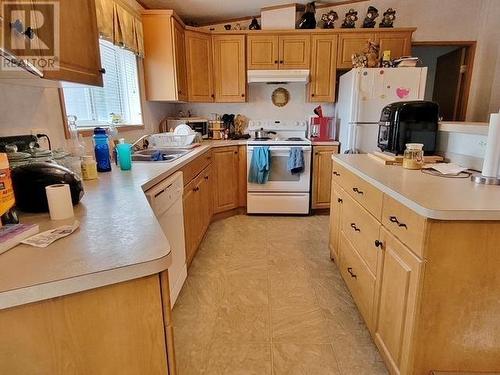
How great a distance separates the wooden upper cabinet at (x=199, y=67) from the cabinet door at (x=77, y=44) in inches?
79.6

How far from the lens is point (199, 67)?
3.56m

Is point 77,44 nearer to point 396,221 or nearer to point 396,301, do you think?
point 396,221

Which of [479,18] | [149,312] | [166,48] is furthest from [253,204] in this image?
[479,18]

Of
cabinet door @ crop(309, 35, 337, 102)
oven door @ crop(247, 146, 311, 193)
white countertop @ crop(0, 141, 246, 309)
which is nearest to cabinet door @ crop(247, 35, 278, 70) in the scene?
cabinet door @ crop(309, 35, 337, 102)

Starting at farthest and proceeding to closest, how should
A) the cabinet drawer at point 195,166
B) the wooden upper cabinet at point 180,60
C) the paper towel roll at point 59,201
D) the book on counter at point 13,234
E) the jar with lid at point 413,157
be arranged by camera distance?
the wooden upper cabinet at point 180,60
the cabinet drawer at point 195,166
the jar with lid at point 413,157
the paper towel roll at point 59,201
the book on counter at point 13,234

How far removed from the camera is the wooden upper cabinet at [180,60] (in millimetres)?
3104

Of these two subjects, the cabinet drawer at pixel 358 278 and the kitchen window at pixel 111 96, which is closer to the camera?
the cabinet drawer at pixel 358 278

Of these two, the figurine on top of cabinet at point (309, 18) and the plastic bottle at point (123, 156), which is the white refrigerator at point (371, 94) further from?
the plastic bottle at point (123, 156)

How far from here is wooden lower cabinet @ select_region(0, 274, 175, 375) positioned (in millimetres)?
623

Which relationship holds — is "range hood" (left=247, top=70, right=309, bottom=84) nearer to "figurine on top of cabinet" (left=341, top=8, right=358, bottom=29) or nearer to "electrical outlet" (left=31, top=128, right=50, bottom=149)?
"figurine on top of cabinet" (left=341, top=8, right=358, bottom=29)

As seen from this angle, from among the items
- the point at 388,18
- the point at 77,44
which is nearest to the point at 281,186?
the point at 388,18

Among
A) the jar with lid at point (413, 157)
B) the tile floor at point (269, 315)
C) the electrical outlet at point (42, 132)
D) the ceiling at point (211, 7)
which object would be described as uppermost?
the ceiling at point (211, 7)

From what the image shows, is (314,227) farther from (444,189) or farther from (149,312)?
(149,312)

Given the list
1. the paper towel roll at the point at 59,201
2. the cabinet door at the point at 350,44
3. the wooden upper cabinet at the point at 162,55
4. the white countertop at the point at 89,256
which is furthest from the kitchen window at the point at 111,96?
the cabinet door at the point at 350,44
